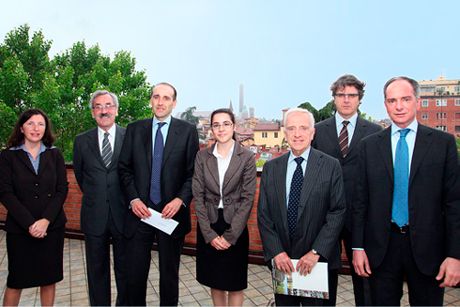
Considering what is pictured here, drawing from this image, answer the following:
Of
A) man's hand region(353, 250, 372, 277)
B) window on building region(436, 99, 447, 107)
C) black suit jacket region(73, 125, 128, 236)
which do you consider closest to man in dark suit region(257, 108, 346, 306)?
man's hand region(353, 250, 372, 277)

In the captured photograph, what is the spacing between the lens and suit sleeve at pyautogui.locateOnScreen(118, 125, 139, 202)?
270cm

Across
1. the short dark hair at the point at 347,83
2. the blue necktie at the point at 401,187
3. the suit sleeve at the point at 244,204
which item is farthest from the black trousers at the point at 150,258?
the short dark hair at the point at 347,83

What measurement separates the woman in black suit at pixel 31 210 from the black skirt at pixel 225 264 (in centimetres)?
119

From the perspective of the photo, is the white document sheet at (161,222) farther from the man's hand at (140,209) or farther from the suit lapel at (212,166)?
the suit lapel at (212,166)

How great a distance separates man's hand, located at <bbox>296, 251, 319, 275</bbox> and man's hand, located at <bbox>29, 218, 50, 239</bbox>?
1.87 metres

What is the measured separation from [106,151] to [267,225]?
1.44m

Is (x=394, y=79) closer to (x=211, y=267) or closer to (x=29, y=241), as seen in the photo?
(x=211, y=267)

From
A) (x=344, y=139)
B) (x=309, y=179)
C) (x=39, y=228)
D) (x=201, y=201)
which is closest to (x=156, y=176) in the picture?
(x=201, y=201)

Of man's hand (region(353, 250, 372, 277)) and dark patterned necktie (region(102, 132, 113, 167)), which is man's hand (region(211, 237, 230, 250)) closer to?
man's hand (region(353, 250, 372, 277))

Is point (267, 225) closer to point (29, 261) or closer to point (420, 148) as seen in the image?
point (420, 148)

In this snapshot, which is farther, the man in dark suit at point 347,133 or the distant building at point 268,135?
the distant building at point 268,135

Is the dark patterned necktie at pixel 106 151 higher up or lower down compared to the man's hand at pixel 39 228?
higher up

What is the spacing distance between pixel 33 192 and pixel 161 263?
43.2 inches

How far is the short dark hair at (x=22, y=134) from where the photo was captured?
2.74 metres
